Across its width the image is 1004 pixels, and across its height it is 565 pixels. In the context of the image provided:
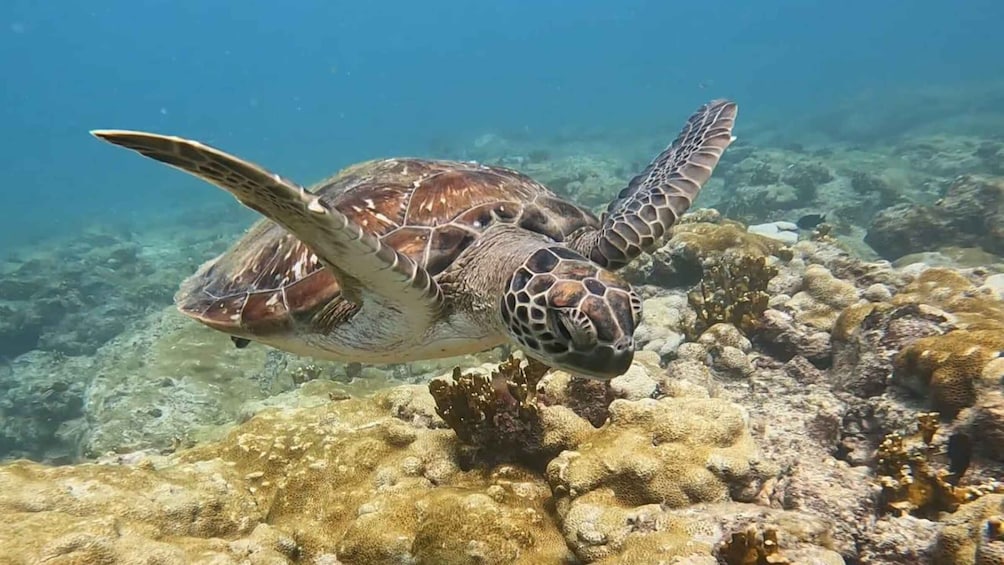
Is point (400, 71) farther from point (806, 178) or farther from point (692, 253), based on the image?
point (692, 253)

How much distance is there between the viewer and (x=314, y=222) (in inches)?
78.5

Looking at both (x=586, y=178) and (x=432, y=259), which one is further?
(x=586, y=178)

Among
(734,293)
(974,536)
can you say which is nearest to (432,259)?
(974,536)

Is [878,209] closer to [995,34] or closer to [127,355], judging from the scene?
[127,355]

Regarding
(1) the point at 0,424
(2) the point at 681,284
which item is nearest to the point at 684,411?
(2) the point at 681,284

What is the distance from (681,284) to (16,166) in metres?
95.7

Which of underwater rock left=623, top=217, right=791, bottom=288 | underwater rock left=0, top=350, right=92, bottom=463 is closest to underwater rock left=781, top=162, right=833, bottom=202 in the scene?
underwater rock left=623, top=217, right=791, bottom=288

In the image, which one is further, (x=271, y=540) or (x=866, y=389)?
(x=866, y=389)

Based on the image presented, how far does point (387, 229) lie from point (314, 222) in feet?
3.79

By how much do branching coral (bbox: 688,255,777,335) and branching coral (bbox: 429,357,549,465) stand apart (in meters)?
2.56

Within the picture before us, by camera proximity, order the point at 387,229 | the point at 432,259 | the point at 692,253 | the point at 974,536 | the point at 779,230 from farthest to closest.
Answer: the point at 779,230 < the point at 692,253 < the point at 387,229 < the point at 432,259 < the point at 974,536

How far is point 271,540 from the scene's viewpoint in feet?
8.17

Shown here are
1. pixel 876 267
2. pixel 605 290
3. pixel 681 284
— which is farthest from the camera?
pixel 681 284

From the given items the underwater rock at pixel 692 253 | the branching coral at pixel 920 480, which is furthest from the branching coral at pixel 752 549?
the underwater rock at pixel 692 253
